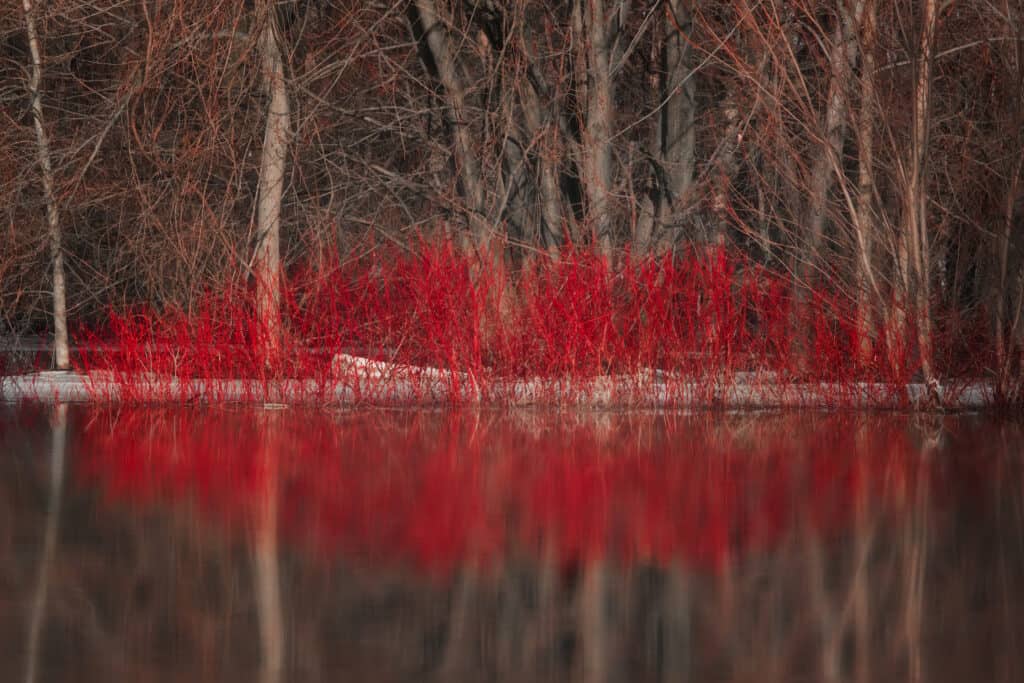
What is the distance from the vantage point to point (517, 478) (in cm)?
1056

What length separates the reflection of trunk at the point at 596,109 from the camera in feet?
57.6

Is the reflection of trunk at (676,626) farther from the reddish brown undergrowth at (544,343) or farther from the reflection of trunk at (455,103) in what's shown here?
the reflection of trunk at (455,103)

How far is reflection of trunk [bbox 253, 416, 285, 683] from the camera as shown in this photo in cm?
543

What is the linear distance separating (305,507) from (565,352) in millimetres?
7093

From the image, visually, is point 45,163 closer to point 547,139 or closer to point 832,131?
point 547,139

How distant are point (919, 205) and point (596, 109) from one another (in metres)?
3.92

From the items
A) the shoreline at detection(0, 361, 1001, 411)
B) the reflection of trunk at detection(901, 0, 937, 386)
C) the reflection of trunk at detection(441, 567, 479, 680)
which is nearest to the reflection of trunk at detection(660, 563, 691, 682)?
the reflection of trunk at detection(441, 567, 479, 680)

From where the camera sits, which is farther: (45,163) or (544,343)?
(45,163)

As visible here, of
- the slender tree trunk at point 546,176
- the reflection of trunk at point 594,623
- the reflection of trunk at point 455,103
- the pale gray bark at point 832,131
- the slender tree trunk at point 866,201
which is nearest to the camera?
the reflection of trunk at point 594,623

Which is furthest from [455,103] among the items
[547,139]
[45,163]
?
[45,163]

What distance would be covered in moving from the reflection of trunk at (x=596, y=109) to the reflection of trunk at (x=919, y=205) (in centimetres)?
336

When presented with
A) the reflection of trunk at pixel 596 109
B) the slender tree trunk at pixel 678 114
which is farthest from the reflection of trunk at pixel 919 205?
the slender tree trunk at pixel 678 114

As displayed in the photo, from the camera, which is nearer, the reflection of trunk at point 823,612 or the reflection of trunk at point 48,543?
the reflection of trunk at point 823,612

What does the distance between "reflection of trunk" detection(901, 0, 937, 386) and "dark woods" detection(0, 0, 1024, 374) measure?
20mm
